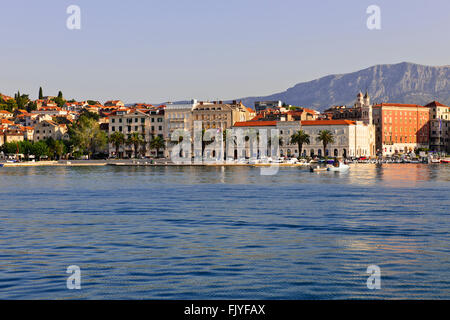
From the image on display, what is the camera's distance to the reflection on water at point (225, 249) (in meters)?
13.8

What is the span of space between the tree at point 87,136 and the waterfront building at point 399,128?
7110 centimetres

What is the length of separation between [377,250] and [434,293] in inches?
219

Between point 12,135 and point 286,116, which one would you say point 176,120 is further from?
point 12,135

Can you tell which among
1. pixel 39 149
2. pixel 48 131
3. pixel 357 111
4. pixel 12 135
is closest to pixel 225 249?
pixel 39 149

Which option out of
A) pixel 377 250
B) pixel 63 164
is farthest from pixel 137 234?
pixel 63 164

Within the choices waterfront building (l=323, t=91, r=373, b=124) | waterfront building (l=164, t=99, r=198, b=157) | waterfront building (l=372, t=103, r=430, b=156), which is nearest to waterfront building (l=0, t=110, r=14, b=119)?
waterfront building (l=164, t=99, r=198, b=157)

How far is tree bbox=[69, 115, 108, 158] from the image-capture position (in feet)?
440

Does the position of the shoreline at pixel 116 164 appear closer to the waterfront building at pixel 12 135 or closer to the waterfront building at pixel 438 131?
the waterfront building at pixel 12 135

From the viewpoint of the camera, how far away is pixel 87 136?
13475 centimetres

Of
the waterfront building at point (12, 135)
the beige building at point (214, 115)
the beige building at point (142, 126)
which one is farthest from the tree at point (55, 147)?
the beige building at point (214, 115)

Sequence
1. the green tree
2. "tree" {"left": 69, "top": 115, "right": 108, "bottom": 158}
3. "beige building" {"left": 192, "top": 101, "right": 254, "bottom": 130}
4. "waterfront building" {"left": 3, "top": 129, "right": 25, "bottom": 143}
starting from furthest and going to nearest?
"waterfront building" {"left": 3, "top": 129, "right": 25, "bottom": 143}, "beige building" {"left": 192, "top": 101, "right": 254, "bottom": 130}, "tree" {"left": 69, "top": 115, "right": 108, "bottom": 158}, the green tree

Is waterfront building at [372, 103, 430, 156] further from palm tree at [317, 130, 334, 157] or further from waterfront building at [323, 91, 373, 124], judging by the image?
palm tree at [317, 130, 334, 157]

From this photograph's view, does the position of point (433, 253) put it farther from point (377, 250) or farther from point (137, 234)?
point (137, 234)

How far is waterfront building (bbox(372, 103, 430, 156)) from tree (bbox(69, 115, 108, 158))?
7110 cm
